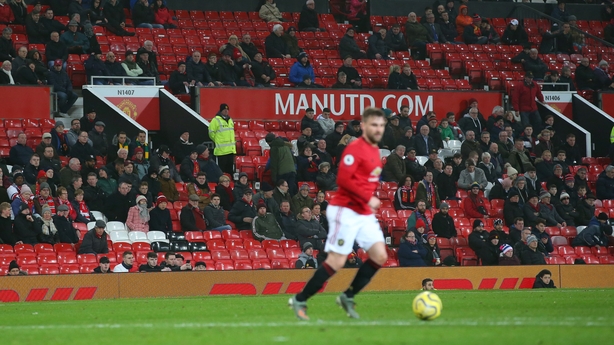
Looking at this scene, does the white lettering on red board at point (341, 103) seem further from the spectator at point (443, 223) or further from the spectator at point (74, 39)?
the spectator at point (443, 223)

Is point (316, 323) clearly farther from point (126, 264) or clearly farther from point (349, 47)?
point (349, 47)

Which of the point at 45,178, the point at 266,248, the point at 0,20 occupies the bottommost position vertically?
the point at 266,248

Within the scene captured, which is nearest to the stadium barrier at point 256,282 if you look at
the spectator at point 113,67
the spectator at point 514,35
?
the spectator at point 113,67

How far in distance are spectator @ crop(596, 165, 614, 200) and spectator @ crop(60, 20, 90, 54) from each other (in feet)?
42.7

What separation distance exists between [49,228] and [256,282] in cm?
406

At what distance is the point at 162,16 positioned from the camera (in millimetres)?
26219

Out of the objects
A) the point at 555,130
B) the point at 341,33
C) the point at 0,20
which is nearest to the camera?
the point at 0,20

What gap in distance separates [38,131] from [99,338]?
1332 cm

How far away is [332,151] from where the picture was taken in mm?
22438

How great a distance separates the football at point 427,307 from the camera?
905 centimetres

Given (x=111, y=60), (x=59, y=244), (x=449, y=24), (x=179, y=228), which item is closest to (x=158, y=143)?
(x=111, y=60)

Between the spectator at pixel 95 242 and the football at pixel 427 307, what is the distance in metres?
9.49

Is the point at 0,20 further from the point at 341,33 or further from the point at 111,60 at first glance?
the point at 341,33

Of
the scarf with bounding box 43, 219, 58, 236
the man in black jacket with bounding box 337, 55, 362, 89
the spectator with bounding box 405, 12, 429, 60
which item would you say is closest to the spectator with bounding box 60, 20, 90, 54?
the man in black jacket with bounding box 337, 55, 362, 89
